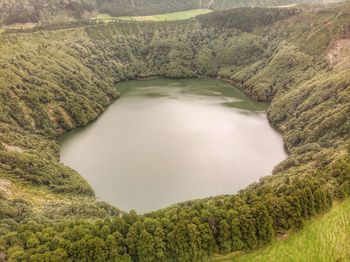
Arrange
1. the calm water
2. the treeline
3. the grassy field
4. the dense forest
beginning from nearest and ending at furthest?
the treeline → the dense forest → the grassy field → the calm water

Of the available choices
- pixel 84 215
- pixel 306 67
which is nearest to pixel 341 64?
pixel 306 67

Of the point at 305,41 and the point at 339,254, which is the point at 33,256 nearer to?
the point at 339,254

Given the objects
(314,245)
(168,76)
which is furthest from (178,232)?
(168,76)

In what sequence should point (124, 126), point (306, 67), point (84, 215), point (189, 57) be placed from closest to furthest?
1. point (84, 215)
2. point (124, 126)
3. point (306, 67)
4. point (189, 57)

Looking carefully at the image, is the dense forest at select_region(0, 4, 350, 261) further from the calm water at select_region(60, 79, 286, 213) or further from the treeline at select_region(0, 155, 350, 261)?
the calm water at select_region(60, 79, 286, 213)

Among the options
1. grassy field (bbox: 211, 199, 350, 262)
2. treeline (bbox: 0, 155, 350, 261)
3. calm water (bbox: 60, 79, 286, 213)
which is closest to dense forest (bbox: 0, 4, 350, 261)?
treeline (bbox: 0, 155, 350, 261)

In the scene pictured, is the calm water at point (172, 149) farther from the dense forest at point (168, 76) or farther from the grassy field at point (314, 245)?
the grassy field at point (314, 245)

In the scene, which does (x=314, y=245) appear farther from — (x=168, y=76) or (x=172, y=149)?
(x=168, y=76)
